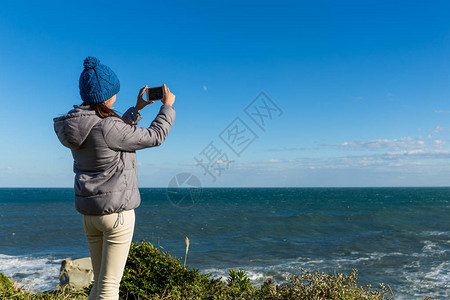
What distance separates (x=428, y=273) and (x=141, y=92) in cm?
1176

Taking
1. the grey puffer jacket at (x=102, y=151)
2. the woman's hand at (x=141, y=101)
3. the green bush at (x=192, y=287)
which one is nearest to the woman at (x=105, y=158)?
the grey puffer jacket at (x=102, y=151)

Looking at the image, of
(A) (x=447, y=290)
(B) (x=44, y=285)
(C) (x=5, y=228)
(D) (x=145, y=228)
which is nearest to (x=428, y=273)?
(A) (x=447, y=290)

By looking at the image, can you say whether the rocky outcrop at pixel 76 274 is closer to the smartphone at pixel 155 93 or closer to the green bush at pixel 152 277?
the green bush at pixel 152 277

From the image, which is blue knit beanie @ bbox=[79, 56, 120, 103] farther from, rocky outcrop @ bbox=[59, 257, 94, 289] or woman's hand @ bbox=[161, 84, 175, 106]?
rocky outcrop @ bbox=[59, 257, 94, 289]

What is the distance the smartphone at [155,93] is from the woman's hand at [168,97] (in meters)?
0.04

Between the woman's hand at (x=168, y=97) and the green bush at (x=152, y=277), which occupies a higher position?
the woman's hand at (x=168, y=97)

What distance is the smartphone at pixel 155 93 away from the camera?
101 inches

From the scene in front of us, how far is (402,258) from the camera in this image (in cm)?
1323

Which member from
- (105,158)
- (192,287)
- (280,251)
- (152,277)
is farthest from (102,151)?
(280,251)

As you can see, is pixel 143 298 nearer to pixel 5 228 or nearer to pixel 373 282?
pixel 373 282

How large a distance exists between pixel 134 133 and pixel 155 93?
0.51 m

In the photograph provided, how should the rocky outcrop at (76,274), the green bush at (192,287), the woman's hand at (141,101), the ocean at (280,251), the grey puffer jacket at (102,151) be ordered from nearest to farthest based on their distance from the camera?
1. the grey puffer jacket at (102,151)
2. the woman's hand at (141,101)
3. the green bush at (192,287)
4. the rocky outcrop at (76,274)
5. the ocean at (280,251)

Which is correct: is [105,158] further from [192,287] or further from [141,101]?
[192,287]

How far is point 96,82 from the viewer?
2.30 m
